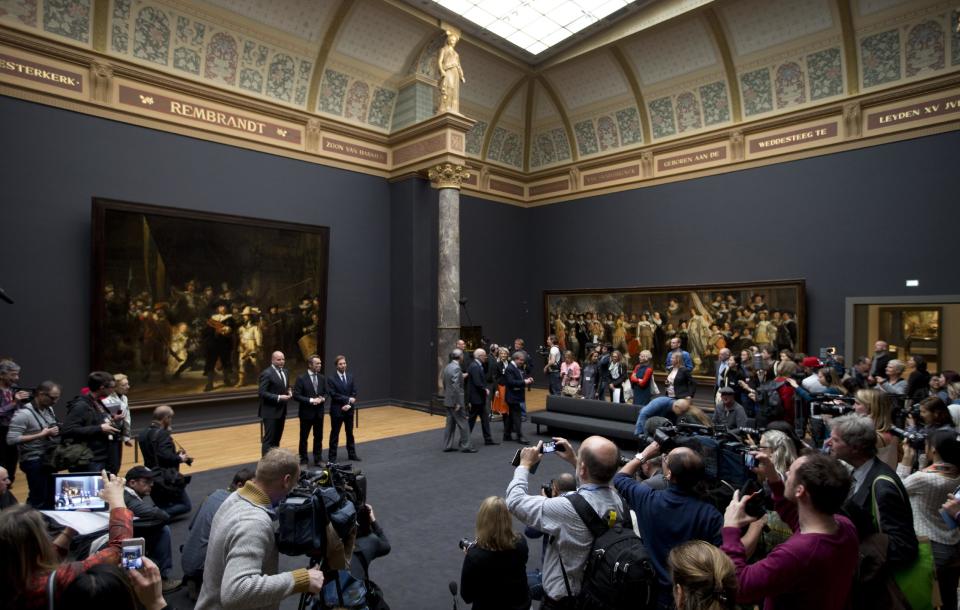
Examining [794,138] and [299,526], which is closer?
[299,526]

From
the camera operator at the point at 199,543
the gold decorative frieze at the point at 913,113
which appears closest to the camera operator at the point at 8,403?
the camera operator at the point at 199,543

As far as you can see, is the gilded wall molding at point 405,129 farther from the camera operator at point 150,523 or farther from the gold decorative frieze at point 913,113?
the camera operator at point 150,523

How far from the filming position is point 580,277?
16844mm

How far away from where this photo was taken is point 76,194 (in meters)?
9.83

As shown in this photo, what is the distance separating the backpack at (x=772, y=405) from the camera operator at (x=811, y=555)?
6245mm

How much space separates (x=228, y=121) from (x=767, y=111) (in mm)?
12598

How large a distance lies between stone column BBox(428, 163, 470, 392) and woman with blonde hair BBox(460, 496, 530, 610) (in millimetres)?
10486

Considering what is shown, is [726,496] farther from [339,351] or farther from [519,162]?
[519,162]

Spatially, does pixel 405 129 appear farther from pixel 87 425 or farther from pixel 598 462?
pixel 598 462

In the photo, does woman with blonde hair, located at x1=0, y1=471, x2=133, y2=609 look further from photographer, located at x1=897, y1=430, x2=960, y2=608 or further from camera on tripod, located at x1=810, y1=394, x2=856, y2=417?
camera on tripod, located at x1=810, y1=394, x2=856, y2=417

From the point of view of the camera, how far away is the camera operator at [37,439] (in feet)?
18.5

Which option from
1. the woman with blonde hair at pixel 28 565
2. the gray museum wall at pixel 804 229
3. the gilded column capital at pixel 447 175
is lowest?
the woman with blonde hair at pixel 28 565

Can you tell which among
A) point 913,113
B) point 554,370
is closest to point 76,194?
point 554,370

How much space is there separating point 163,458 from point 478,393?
524 centimetres
